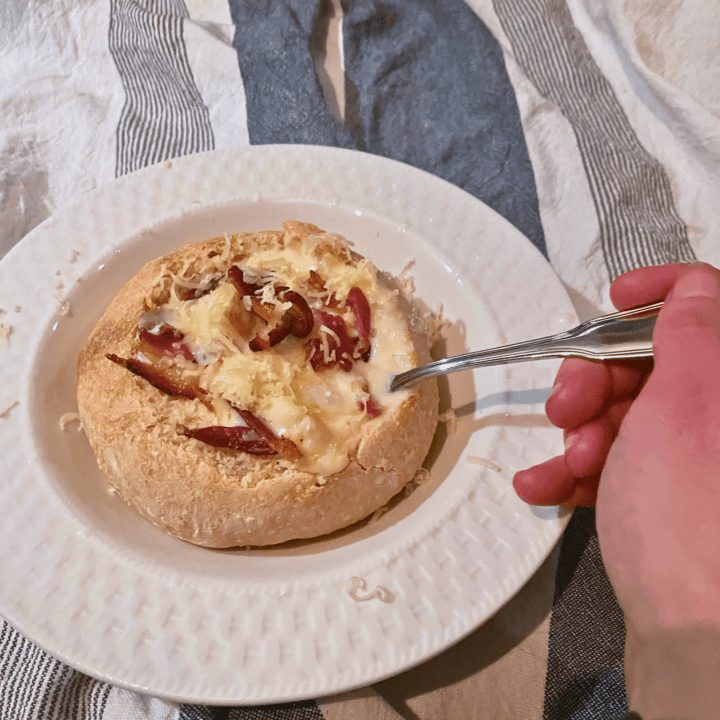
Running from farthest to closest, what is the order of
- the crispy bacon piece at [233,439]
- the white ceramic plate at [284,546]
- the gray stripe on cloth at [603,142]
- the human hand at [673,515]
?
the gray stripe on cloth at [603,142], the crispy bacon piece at [233,439], the white ceramic plate at [284,546], the human hand at [673,515]

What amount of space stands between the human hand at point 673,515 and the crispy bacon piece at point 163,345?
2.69 feet

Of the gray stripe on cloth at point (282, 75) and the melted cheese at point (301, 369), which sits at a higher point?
the gray stripe on cloth at point (282, 75)

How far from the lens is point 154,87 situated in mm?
1914

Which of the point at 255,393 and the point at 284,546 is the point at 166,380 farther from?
the point at 284,546

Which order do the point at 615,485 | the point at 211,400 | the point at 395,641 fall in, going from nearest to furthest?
1. the point at 615,485
2. the point at 395,641
3. the point at 211,400

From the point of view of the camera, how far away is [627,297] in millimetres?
1189

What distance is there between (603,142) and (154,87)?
57.3 inches

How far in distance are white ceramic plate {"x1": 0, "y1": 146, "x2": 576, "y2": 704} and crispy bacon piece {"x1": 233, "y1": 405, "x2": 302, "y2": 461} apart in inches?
8.9

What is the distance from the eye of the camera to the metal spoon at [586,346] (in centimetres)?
102

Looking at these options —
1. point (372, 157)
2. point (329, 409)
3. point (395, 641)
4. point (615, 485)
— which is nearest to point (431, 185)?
point (372, 157)

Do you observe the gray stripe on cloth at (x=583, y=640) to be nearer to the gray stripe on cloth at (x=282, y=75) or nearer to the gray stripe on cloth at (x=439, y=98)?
the gray stripe on cloth at (x=439, y=98)

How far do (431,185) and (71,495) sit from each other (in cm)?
111

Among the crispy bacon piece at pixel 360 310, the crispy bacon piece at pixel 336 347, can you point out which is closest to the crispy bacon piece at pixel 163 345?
the crispy bacon piece at pixel 336 347

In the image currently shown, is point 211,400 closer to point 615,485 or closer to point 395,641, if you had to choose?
point 395,641
